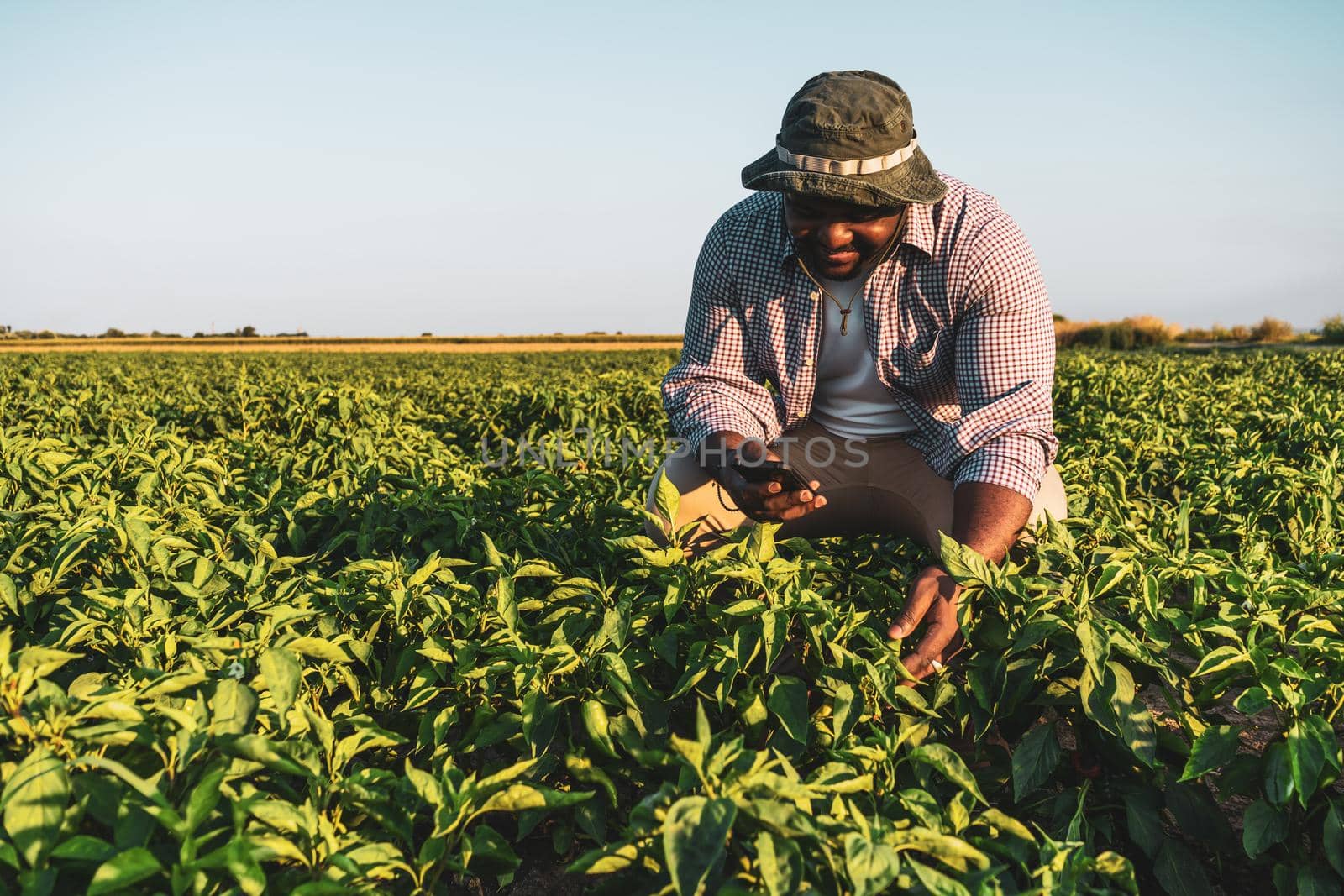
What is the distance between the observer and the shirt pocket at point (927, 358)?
2.75m

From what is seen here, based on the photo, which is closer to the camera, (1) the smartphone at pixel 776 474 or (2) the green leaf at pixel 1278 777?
(2) the green leaf at pixel 1278 777

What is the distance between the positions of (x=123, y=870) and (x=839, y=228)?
6.70 feet

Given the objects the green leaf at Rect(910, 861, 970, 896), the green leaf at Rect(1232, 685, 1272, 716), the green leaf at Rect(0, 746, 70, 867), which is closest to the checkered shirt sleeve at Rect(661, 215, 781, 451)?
the green leaf at Rect(1232, 685, 1272, 716)

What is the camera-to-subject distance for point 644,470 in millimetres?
4633

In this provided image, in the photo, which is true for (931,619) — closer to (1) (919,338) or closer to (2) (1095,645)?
(2) (1095,645)

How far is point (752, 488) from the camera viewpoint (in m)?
2.48

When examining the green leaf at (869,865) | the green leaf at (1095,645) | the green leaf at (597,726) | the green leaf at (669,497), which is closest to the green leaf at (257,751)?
the green leaf at (597,726)

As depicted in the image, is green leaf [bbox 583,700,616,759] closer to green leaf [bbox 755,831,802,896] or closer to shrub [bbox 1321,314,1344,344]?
green leaf [bbox 755,831,802,896]

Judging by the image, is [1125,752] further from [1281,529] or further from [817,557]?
[1281,529]

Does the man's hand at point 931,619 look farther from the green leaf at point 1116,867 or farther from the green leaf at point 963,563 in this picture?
the green leaf at point 1116,867

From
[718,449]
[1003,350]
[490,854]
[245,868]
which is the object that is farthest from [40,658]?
[1003,350]

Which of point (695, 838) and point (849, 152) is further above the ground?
point (849, 152)

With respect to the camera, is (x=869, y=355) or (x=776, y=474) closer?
(x=776, y=474)

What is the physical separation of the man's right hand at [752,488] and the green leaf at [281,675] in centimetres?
127
